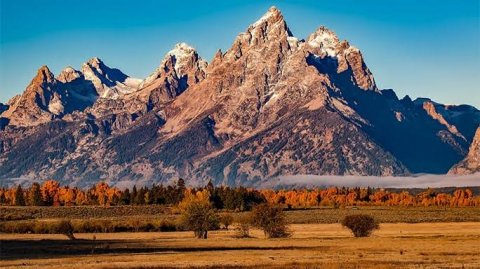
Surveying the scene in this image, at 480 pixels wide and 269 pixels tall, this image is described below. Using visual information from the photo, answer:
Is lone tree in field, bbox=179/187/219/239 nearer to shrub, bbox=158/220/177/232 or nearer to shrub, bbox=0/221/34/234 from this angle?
shrub, bbox=158/220/177/232

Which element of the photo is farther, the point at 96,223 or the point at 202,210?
the point at 96,223

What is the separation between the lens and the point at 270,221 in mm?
158000

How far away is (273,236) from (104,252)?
51.2 metres

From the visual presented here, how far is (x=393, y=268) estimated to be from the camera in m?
85.3

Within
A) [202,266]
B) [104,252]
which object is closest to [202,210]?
[104,252]

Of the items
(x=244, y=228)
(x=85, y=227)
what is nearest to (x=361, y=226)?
(x=244, y=228)

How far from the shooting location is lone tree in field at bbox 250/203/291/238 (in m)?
157

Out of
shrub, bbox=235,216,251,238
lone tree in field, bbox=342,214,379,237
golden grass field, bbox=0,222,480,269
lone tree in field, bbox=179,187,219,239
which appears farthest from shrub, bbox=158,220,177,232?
lone tree in field, bbox=342,214,379,237

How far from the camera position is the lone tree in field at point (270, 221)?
6186 inches

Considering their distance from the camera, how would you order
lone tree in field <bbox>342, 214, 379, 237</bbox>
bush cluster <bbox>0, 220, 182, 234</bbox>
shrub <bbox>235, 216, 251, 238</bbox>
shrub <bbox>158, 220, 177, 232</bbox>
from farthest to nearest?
1. shrub <bbox>158, 220, 177, 232</bbox>
2. bush cluster <bbox>0, 220, 182, 234</bbox>
3. shrub <bbox>235, 216, 251, 238</bbox>
4. lone tree in field <bbox>342, 214, 379, 237</bbox>

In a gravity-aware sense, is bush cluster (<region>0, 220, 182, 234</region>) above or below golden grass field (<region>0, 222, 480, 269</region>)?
above

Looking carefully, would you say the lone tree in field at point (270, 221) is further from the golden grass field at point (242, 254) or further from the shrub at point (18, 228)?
the shrub at point (18, 228)

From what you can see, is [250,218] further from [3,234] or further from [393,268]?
[393,268]

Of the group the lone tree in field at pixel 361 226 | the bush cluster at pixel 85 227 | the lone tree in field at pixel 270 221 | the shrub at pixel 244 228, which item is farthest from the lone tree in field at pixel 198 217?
the lone tree in field at pixel 361 226
